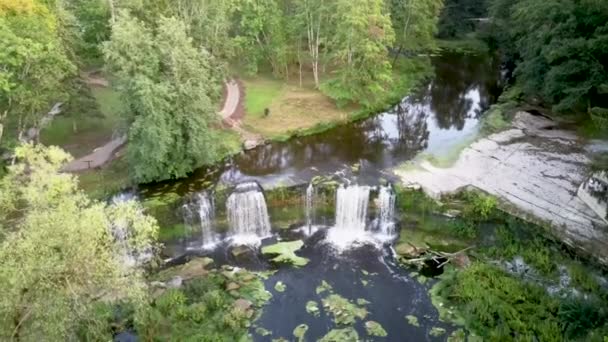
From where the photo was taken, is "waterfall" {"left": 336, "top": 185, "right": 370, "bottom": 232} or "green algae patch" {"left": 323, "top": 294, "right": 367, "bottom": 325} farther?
"waterfall" {"left": 336, "top": 185, "right": 370, "bottom": 232}

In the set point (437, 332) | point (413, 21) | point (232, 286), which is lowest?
point (437, 332)

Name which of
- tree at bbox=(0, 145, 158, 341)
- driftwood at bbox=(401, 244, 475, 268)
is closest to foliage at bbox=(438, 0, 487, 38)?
driftwood at bbox=(401, 244, 475, 268)

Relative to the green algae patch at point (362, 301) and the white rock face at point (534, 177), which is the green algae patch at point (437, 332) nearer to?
the green algae patch at point (362, 301)

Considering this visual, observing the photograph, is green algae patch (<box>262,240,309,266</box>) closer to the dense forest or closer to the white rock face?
the dense forest

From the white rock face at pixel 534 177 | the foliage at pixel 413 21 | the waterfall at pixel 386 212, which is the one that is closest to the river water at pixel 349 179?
the waterfall at pixel 386 212

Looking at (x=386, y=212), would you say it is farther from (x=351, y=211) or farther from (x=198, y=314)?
(x=198, y=314)

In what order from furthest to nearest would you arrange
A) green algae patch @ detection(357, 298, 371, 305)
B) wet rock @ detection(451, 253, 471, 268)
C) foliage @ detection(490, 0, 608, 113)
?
foliage @ detection(490, 0, 608, 113) < wet rock @ detection(451, 253, 471, 268) < green algae patch @ detection(357, 298, 371, 305)

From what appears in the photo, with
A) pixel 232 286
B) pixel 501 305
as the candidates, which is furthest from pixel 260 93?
pixel 501 305
